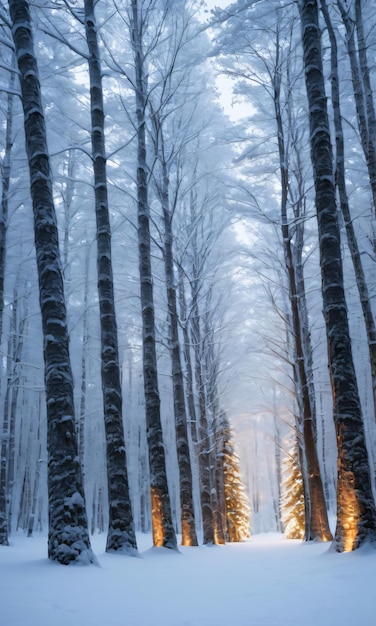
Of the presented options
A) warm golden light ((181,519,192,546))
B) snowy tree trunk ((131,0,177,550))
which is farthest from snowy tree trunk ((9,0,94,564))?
warm golden light ((181,519,192,546))

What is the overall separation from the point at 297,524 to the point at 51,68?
71.8 feet

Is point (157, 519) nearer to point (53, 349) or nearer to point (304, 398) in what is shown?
point (53, 349)

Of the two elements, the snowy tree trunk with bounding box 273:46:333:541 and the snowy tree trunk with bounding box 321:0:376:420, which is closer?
the snowy tree trunk with bounding box 321:0:376:420

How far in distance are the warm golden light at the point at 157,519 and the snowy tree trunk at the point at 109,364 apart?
4.25 feet

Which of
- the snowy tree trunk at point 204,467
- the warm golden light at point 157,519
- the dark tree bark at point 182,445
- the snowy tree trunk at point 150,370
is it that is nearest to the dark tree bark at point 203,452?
the snowy tree trunk at point 204,467

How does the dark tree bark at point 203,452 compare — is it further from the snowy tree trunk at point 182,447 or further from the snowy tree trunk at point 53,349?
the snowy tree trunk at point 53,349

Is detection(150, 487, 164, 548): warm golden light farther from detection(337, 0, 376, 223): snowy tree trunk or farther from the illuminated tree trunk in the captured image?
detection(337, 0, 376, 223): snowy tree trunk

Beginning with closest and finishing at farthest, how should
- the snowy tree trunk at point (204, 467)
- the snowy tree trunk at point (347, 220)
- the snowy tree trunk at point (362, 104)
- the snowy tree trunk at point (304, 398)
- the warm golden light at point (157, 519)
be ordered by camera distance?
1. the warm golden light at point (157, 519)
2. the snowy tree trunk at point (347, 220)
3. the snowy tree trunk at point (362, 104)
4. the snowy tree trunk at point (304, 398)
5. the snowy tree trunk at point (204, 467)

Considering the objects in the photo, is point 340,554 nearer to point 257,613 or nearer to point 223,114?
point 257,613

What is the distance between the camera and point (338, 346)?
6000 millimetres

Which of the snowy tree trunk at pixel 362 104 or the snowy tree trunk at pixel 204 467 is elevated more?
the snowy tree trunk at pixel 362 104

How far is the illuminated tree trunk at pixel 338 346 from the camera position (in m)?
5.41

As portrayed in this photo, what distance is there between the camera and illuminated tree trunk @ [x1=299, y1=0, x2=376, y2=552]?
17.8 ft

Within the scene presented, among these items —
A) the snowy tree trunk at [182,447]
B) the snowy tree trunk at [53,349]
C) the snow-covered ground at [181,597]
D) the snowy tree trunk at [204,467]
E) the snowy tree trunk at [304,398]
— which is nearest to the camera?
the snow-covered ground at [181,597]
